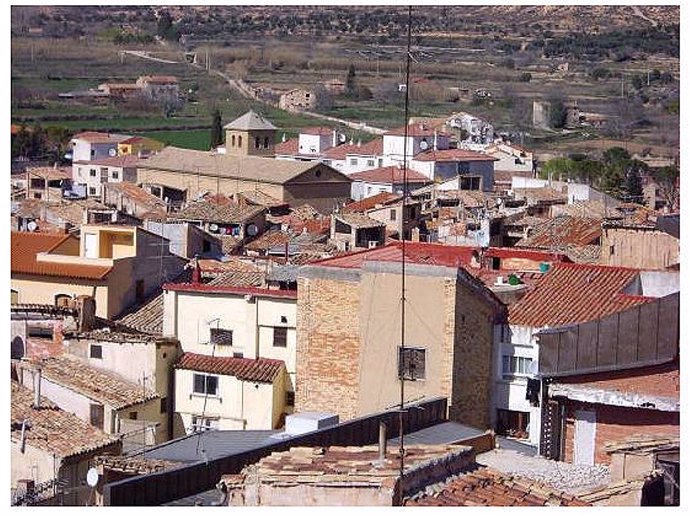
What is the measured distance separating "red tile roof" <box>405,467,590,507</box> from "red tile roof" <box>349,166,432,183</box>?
2254 cm

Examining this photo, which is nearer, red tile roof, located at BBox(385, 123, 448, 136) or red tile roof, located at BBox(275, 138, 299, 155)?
red tile roof, located at BBox(385, 123, 448, 136)

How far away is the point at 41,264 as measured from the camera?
13.2 m

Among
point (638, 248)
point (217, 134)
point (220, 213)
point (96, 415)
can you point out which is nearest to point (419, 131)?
point (217, 134)

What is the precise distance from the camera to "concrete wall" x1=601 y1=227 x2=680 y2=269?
13.8 meters

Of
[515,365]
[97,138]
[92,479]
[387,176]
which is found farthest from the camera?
[97,138]

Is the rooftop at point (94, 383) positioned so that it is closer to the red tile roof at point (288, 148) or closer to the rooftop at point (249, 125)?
the rooftop at point (249, 125)

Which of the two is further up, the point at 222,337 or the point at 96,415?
the point at 222,337

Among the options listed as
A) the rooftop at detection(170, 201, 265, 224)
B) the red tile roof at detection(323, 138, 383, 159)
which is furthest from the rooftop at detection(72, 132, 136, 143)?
the rooftop at detection(170, 201, 265, 224)

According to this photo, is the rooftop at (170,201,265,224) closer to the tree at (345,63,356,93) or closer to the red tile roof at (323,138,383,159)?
the red tile roof at (323,138,383,159)

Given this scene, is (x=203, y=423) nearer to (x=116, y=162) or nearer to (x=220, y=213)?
(x=220, y=213)

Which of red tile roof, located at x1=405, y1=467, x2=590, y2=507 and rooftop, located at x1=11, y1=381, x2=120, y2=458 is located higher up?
red tile roof, located at x1=405, y1=467, x2=590, y2=507

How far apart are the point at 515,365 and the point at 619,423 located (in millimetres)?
1480

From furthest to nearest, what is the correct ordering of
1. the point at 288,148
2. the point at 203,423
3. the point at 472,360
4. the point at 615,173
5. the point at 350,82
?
the point at 350,82 → the point at 288,148 → the point at 615,173 → the point at 203,423 → the point at 472,360

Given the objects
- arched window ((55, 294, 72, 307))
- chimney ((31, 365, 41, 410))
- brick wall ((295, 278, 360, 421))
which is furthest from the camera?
arched window ((55, 294, 72, 307))
